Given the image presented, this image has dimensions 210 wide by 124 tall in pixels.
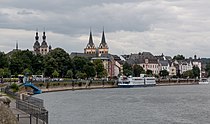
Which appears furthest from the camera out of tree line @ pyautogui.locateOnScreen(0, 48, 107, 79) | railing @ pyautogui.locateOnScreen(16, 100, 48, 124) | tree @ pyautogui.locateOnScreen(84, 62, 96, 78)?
tree @ pyautogui.locateOnScreen(84, 62, 96, 78)

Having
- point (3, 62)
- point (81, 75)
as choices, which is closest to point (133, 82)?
point (81, 75)

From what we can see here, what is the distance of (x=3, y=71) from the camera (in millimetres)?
126562

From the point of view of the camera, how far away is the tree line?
145 meters

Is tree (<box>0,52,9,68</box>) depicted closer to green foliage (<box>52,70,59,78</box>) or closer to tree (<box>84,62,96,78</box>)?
green foliage (<box>52,70,59,78</box>)

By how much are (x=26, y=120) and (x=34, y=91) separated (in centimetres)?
7611

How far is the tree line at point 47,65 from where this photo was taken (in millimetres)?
144625

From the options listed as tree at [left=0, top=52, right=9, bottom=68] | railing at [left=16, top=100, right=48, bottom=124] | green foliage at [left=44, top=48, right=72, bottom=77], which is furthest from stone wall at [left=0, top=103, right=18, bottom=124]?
green foliage at [left=44, top=48, right=72, bottom=77]

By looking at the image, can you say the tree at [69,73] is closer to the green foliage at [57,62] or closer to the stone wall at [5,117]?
the green foliage at [57,62]

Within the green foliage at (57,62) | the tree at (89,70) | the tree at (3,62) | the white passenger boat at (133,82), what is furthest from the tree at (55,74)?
the white passenger boat at (133,82)

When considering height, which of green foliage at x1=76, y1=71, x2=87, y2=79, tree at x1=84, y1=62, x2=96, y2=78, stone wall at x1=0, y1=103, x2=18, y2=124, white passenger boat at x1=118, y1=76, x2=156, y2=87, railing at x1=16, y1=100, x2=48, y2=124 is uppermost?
tree at x1=84, y1=62, x2=96, y2=78

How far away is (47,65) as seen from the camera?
156m

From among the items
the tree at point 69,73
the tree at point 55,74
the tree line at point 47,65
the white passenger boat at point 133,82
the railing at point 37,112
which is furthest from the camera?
the white passenger boat at point 133,82

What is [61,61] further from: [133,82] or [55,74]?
[133,82]

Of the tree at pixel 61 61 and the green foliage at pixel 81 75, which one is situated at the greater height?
the tree at pixel 61 61
